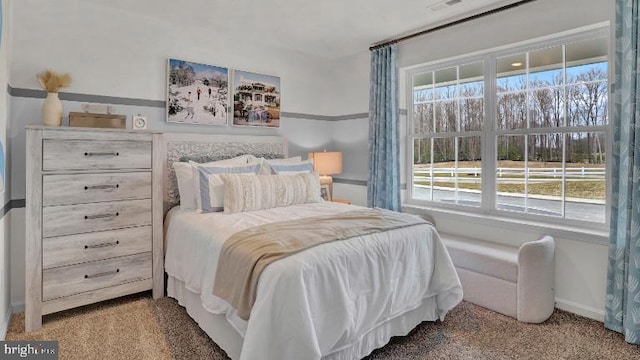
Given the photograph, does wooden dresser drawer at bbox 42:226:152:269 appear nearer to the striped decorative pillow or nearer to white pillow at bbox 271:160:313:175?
the striped decorative pillow

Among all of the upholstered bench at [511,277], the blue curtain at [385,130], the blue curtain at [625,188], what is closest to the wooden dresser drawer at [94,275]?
the blue curtain at [385,130]

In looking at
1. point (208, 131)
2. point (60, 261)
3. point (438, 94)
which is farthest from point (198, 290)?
point (438, 94)

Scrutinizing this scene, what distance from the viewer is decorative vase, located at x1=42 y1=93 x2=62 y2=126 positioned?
7.97ft

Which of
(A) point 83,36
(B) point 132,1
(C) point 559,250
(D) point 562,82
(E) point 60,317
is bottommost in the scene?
(E) point 60,317

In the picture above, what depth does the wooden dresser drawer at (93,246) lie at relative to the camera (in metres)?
2.34

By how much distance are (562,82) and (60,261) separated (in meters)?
4.06

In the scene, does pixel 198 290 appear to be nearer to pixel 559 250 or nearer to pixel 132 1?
pixel 132 1

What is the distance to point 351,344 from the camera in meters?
1.81

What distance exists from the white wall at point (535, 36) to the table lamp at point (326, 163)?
31.3 inches

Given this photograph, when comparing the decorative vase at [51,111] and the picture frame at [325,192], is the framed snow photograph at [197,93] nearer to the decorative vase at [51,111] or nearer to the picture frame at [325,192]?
the decorative vase at [51,111]

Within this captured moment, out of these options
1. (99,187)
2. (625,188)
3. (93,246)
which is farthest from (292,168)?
(625,188)

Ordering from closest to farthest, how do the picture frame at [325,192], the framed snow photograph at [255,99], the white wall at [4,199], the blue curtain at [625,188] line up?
1. the white wall at [4,199]
2. the blue curtain at [625,188]
3. the framed snow photograph at [255,99]
4. the picture frame at [325,192]

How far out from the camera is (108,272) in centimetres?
255

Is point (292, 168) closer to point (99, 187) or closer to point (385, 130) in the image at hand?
point (385, 130)
